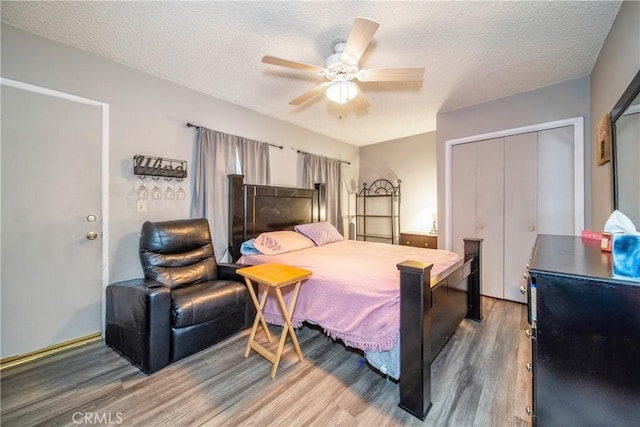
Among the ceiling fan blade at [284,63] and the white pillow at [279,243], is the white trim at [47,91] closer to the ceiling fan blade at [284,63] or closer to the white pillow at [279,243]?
the ceiling fan blade at [284,63]

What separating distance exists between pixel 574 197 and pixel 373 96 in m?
2.48

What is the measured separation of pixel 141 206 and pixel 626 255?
3.26 metres

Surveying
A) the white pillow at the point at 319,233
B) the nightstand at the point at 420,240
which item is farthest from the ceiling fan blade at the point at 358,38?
the nightstand at the point at 420,240

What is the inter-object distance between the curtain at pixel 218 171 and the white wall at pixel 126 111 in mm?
115

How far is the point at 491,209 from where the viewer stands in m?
3.33

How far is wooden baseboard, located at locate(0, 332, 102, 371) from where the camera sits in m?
1.88

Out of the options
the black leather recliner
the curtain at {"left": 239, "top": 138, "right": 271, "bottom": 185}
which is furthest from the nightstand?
the black leather recliner

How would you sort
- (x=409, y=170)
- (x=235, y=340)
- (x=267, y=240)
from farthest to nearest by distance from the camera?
1. (x=409, y=170)
2. (x=267, y=240)
3. (x=235, y=340)

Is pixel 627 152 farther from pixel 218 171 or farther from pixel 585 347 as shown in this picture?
pixel 218 171

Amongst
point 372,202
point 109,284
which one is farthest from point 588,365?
point 372,202

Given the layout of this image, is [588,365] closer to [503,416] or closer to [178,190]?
[503,416]

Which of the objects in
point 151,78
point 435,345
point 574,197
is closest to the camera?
point 435,345

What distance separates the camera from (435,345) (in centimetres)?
177

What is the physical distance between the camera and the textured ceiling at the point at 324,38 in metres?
1.71
